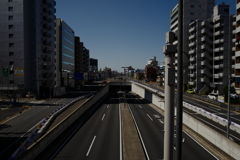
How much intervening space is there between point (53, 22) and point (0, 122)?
193 ft

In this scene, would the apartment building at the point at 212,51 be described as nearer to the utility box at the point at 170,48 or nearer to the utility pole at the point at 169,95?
the utility pole at the point at 169,95

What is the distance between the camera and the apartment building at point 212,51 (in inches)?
2557

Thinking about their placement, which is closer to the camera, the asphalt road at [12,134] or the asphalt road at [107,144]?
the asphalt road at [107,144]

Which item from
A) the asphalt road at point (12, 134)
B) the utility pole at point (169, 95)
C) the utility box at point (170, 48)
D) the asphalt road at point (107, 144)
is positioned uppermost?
the utility box at point (170, 48)

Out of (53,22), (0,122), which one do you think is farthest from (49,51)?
(0,122)

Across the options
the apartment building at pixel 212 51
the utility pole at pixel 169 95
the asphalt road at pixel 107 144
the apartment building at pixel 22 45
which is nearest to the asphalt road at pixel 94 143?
the asphalt road at pixel 107 144

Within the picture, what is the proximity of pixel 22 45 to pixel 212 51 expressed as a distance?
72561mm

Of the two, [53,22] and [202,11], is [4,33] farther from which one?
[202,11]

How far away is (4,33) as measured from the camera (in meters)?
63.3

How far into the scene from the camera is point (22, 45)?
6316cm

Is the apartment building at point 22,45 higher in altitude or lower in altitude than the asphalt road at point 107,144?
higher

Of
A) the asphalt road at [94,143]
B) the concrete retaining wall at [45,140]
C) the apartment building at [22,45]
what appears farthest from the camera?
the apartment building at [22,45]

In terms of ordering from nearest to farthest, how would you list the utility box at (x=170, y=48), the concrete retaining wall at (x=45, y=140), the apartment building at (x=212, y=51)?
the utility box at (x=170, y=48), the concrete retaining wall at (x=45, y=140), the apartment building at (x=212, y=51)

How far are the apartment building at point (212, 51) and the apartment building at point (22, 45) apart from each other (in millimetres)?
59321
